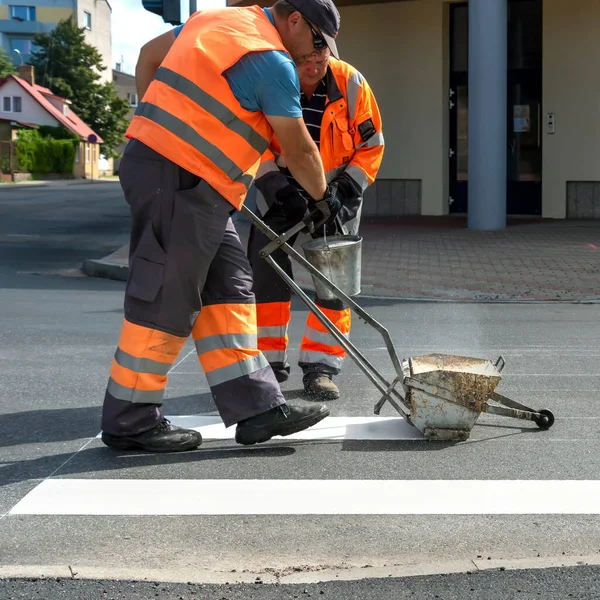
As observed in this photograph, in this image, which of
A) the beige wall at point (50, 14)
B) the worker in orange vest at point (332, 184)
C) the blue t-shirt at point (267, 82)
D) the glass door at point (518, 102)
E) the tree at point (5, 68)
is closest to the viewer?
the blue t-shirt at point (267, 82)

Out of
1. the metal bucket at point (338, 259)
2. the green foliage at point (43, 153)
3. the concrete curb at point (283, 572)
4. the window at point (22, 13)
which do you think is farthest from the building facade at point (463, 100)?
the window at point (22, 13)

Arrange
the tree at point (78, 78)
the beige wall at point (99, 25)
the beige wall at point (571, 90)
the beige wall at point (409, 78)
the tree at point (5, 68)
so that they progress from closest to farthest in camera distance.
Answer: the beige wall at point (571, 90) < the beige wall at point (409, 78) < the tree at point (78, 78) < the tree at point (5, 68) < the beige wall at point (99, 25)

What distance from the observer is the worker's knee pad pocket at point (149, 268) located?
452 centimetres

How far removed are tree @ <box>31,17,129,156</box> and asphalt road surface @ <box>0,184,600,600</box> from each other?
78290 mm

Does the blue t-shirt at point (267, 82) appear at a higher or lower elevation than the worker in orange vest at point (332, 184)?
higher

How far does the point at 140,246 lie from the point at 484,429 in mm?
1763

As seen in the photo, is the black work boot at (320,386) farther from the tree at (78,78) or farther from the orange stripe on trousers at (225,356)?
the tree at (78,78)

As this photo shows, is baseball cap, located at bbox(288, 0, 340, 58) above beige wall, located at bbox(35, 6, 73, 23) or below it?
below

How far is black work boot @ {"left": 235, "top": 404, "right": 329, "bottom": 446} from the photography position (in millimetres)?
4758

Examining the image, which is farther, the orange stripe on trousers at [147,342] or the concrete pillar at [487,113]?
the concrete pillar at [487,113]

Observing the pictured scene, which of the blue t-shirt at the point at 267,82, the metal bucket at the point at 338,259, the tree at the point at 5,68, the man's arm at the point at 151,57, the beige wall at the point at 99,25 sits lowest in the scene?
the metal bucket at the point at 338,259

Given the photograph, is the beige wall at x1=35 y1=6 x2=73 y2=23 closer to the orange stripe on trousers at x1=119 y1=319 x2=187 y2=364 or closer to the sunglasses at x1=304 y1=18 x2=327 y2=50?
the sunglasses at x1=304 y1=18 x2=327 y2=50

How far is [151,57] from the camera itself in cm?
500

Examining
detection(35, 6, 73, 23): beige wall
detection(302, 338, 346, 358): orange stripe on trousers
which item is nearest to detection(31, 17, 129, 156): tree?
detection(35, 6, 73, 23): beige wall
